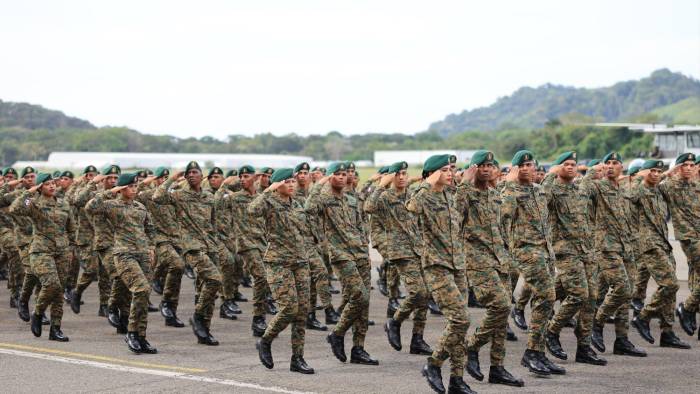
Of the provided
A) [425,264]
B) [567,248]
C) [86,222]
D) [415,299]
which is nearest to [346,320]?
[415,299]

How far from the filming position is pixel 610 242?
9859 mm

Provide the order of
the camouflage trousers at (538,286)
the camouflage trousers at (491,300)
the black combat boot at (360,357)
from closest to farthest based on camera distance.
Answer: the camouflage trousers at (491,300) < the camouflage trousers at (538,286) < the black combat boot at (360,357)

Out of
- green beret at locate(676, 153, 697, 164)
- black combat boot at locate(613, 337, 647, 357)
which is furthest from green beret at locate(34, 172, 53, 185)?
green beret at locate(676, 153, 697, 164)

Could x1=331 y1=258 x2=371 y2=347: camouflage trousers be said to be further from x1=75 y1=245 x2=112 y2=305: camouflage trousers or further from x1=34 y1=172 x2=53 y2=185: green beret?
x1=75 y1=245 x2=112 y2=305: camouflage trousers

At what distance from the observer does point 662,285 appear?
34.2 ft

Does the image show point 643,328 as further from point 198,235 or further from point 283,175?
point 198,235

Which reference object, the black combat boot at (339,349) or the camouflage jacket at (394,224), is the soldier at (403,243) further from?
the black combat boot at (339,349)

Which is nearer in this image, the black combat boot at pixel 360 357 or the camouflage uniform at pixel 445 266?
the camouflage uniform at pixel 445 266

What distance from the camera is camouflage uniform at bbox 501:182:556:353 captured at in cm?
855

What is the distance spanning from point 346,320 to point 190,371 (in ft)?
5.18

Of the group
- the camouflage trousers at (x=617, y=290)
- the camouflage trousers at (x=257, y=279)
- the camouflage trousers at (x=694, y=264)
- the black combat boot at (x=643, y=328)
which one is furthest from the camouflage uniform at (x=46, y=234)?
the camouflage trousers at (x=694, y=264)

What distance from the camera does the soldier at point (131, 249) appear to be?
996 cm

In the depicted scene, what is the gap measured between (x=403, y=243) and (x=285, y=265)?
1339 millimetres

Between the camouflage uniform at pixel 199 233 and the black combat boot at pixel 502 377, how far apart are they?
3670mm
